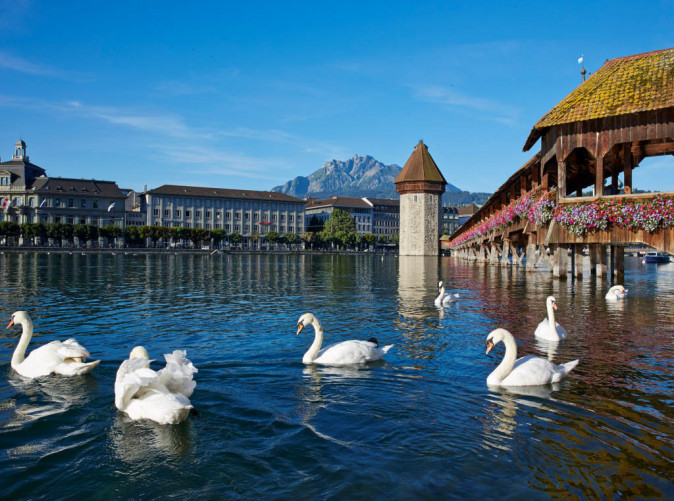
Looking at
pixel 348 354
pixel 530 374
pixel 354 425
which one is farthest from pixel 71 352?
pixel 530 374

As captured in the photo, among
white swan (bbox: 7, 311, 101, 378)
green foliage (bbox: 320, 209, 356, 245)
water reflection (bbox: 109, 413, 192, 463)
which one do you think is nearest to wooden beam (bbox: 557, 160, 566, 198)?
white swan (bbox: 7, 311, 101, 378)

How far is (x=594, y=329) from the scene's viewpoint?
1310 centimetres

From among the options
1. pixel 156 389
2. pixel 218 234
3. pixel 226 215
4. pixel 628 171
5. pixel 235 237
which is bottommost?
pixel 156 389

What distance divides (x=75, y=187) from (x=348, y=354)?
127183 mm

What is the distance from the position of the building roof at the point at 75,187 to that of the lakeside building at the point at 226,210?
32.3ft

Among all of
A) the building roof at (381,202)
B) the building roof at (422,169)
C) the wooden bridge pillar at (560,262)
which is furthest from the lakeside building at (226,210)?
the wooden bridge pillar at (560,262)

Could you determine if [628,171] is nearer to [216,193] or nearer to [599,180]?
[599,180]

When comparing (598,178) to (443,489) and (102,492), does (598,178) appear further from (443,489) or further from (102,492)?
(102,492)

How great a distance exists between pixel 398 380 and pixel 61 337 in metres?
8.51

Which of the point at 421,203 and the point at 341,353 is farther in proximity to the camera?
the point at 421,203

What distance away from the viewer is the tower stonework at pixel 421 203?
100812 millimetres

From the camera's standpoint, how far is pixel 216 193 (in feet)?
463

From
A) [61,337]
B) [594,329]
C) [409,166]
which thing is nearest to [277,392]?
[61,337]

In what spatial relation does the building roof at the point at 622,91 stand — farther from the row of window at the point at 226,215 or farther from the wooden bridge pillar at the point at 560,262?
the row of window at the point at 226,215
